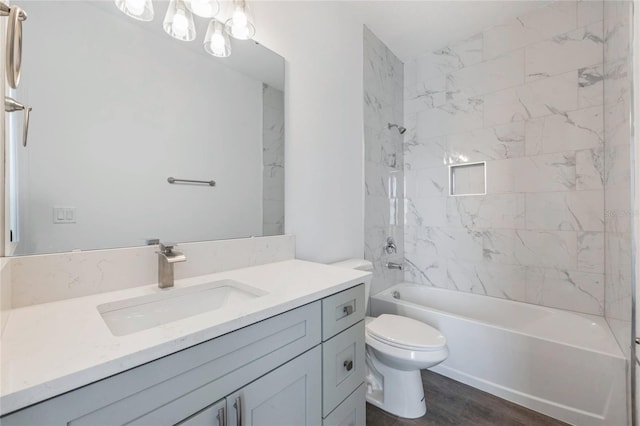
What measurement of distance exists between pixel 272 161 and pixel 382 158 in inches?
50.7

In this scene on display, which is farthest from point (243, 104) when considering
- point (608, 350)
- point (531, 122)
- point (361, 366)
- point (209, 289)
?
point (608, 350)

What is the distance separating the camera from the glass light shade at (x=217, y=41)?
4.07ft

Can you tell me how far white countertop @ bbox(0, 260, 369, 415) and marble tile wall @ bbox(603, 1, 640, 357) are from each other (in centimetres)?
151

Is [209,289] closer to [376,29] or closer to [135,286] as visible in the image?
[135,286]

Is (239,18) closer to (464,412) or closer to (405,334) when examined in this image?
(405,334)

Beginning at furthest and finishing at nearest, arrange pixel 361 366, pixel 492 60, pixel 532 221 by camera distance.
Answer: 1. pixel 492 60
2. pixel 532 221
3. pixel 361 366

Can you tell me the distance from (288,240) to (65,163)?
997 mm

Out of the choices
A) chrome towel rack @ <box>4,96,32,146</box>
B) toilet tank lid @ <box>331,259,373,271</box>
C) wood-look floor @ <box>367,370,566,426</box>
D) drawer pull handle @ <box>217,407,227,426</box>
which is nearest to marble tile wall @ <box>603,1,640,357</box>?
wood-look floor @ <box>367,370,566,426</box>

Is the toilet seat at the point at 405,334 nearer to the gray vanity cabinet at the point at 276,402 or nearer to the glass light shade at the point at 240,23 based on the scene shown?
the gray vanity cabinet at the point at 276,402

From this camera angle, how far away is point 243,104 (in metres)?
1.39

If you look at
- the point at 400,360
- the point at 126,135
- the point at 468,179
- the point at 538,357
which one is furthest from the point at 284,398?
the point at 468,179

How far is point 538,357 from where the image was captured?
5.25 feet

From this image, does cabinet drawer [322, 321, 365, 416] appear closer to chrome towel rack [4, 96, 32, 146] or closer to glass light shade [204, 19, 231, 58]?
chrome towel rack [4, 96, 32, 146]

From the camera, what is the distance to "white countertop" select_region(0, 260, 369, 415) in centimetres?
45
